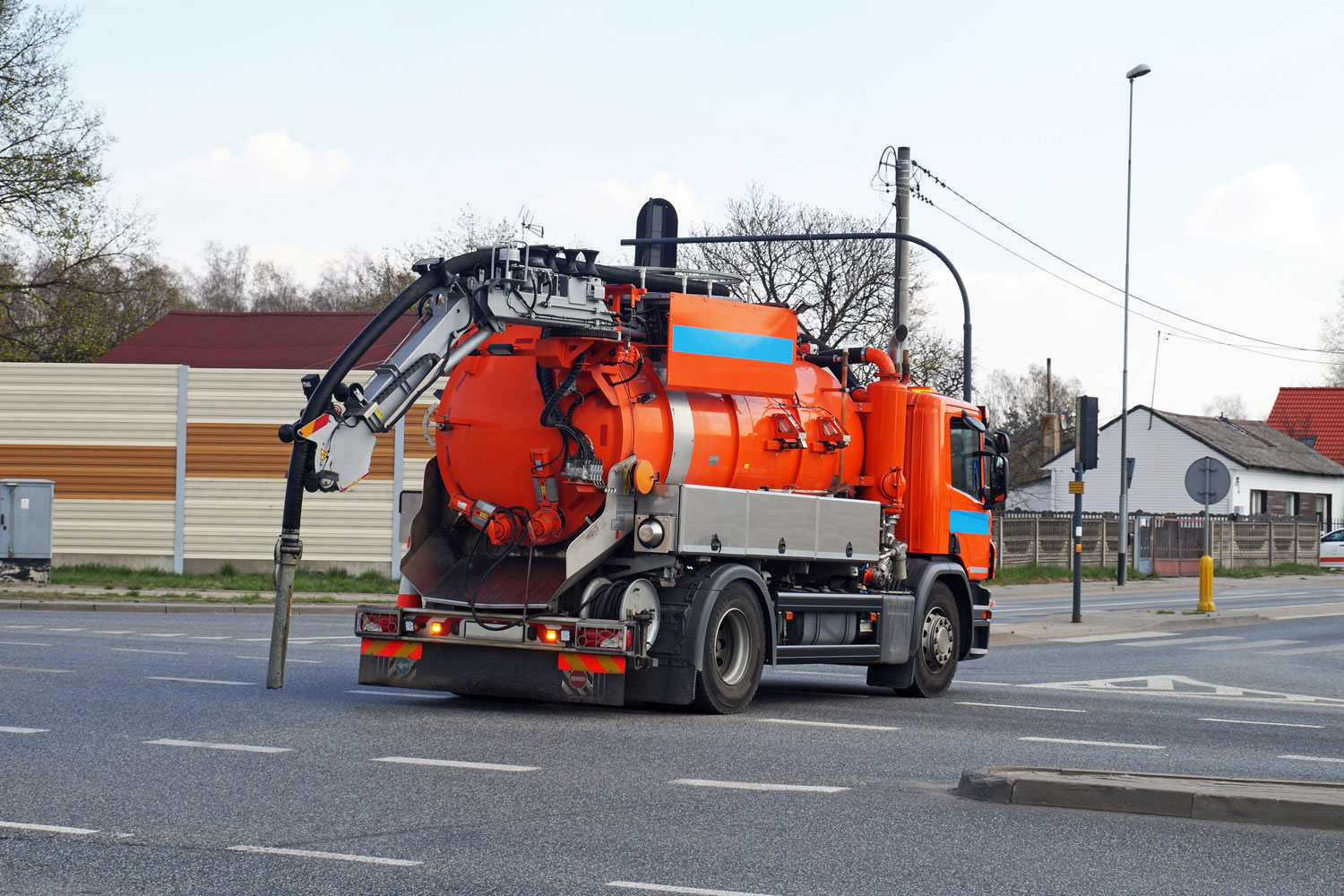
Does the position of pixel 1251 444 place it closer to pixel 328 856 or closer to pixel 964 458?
pixel 964 458

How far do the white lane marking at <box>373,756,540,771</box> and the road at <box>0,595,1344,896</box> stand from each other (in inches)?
1.4

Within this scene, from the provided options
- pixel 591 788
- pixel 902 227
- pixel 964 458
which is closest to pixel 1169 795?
pixel 591 788

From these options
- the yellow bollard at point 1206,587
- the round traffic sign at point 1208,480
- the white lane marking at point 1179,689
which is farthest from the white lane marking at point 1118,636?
the round traffic sign at point 1208,480

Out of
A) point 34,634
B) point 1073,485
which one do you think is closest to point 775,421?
point 34,634

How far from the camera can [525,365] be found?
11.7 m

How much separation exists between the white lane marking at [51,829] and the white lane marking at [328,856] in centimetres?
75

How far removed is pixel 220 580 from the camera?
2786cm

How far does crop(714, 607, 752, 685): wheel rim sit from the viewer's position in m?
11.7

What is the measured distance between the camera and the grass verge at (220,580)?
26422 mm

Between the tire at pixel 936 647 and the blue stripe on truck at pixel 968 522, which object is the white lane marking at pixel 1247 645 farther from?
the tire at pixel 936 647

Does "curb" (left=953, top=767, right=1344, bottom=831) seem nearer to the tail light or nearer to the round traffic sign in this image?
the tail light

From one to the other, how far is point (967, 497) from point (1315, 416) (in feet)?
245

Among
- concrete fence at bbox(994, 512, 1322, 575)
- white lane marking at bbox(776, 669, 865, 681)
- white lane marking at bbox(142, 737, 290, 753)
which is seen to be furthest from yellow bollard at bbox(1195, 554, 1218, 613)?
white lane marking at bbox(142, 737, 290, 753)

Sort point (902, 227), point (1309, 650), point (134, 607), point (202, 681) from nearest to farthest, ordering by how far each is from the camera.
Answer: point (202, 681), point (1309, 650), point (134, 607), point (902, 227)
